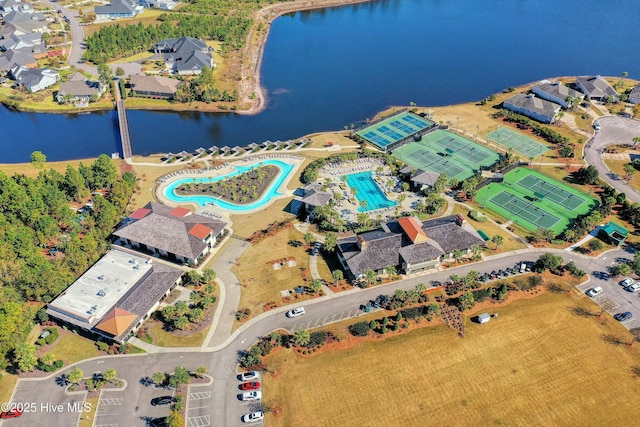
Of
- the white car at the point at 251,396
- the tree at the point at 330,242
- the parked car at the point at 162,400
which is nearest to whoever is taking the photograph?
the parked car at the point at 162,400

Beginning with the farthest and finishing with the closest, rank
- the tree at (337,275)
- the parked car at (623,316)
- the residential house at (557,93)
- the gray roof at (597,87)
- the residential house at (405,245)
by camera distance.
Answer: the gray roof at (597,87)
the residential house at (557,93)
the residential house at (405,245)
the tree at (337,275)
the parked car at (623,316)

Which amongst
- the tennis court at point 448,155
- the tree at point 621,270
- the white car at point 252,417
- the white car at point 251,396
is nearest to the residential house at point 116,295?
the white car at point 251,396

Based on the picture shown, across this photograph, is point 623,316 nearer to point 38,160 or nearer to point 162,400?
point 162,400

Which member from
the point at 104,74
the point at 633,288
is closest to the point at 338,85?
the point at 104,74

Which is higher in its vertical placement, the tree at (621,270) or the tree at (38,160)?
the tree at (38,160)

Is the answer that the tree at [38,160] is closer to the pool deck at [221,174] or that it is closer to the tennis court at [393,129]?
the pool deck at [221,174]

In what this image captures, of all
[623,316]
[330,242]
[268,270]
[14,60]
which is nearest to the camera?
[623,316]
